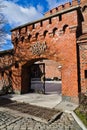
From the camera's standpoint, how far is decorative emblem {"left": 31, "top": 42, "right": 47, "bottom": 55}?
10.3 meters

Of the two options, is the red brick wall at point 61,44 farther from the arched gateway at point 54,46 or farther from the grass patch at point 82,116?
the grass patch at point 82,116

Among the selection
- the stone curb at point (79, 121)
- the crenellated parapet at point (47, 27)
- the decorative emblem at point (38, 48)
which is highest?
the crenellated parapet at point (47, 27)

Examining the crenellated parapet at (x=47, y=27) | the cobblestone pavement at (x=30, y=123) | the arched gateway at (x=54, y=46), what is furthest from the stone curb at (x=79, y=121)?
the crenellated parapet at (x=47, y=27)

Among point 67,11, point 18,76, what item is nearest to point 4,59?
point 18,76

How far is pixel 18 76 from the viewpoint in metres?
11.9

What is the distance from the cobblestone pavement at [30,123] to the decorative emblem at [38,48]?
468cm

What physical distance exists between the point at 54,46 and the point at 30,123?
5.15 metres

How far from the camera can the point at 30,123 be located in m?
5.91

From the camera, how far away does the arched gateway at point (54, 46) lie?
8840mm

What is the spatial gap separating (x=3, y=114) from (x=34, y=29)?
19.9 ft

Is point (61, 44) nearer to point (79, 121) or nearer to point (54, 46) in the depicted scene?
point (54, 46)

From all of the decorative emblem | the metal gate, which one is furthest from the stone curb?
the metal gate

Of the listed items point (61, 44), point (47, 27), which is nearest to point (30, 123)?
point (61, 44)

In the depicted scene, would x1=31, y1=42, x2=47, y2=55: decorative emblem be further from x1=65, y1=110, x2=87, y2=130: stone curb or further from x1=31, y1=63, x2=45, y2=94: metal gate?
x1=65, y1=110, x2=87, y2=130: stone curb
